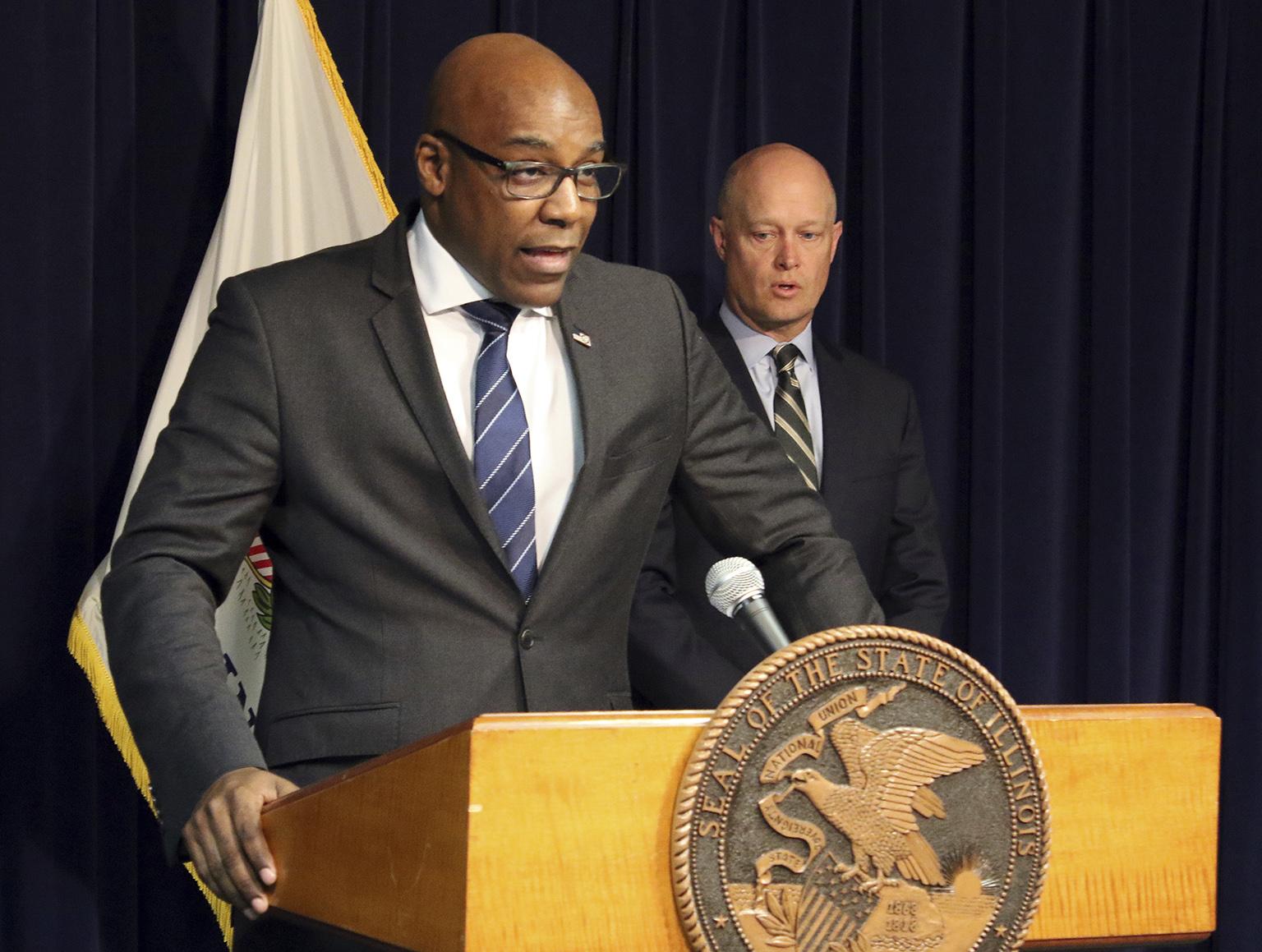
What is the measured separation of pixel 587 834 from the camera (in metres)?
1.16

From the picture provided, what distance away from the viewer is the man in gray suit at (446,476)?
170 centimetres

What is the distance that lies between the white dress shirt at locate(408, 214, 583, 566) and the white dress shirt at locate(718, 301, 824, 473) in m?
1.36

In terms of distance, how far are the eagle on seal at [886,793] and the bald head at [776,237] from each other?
6.92 ft

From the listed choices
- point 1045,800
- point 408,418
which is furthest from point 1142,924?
point 408,418

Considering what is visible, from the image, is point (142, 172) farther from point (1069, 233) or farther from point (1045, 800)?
point (1045, 800)

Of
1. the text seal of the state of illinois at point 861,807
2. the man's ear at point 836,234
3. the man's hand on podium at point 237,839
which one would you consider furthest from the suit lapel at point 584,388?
the man's ear at point 836,234

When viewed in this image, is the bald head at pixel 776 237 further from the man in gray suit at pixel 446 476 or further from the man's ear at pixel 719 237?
the man in gray suit at pixel 446 476

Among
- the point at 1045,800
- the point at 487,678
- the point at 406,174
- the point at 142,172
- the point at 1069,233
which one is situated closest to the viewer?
the point at 1045,800

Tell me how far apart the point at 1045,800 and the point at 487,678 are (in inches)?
25.6

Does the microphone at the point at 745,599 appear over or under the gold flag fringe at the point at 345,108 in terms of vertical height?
under

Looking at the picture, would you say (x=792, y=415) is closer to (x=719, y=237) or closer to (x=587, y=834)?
(x=719, y=237)

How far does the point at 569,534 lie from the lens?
1750mm

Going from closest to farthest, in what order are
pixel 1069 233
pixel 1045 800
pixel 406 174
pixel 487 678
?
1. pixel 1045 800
2. pixel 487 678
3. pixel 406 174
4. pixel 1069 233

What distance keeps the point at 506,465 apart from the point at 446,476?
7 centimetres
